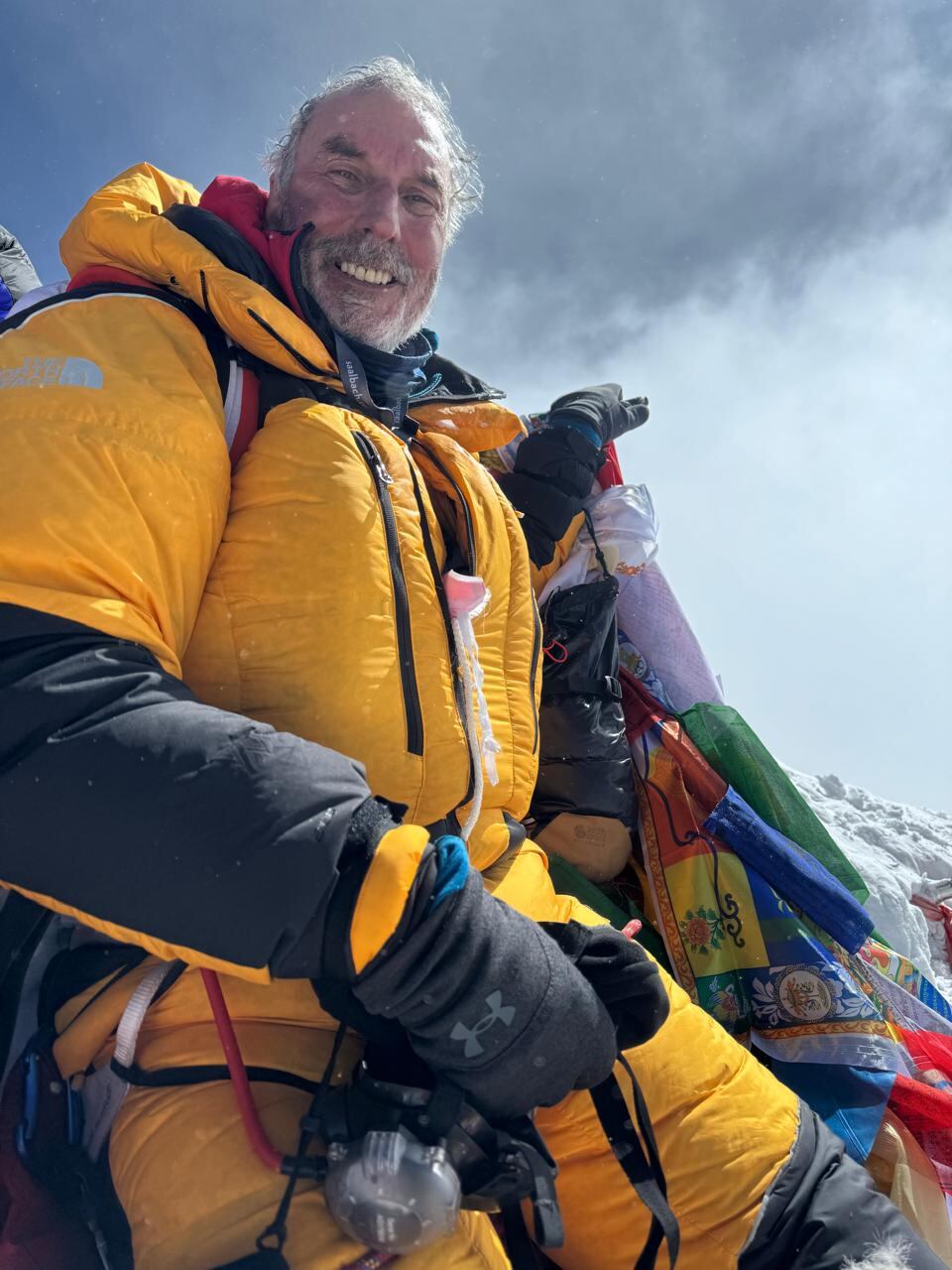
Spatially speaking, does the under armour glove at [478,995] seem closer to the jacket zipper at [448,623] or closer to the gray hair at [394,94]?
the jacket zipper at [448,623]

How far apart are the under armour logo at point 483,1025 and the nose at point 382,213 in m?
1.99

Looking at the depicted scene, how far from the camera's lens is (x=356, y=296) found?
2047 millimetres

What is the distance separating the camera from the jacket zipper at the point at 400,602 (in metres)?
1.45

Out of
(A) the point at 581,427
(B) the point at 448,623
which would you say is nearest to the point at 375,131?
(A) the point at 581,427

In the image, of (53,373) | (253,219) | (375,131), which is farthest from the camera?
(375,131)

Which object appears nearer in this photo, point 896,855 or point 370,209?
point 370,209

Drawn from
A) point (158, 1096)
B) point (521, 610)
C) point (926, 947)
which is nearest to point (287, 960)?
point (158, 1096)

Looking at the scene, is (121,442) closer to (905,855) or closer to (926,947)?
(926,947)

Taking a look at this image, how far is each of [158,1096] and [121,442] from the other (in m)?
1.05

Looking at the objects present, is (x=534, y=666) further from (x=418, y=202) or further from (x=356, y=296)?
(x=418, y=202)

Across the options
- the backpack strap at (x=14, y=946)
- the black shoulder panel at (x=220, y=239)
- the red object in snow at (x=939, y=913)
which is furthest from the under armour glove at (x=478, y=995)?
the red object in snow at (x=939, y=913)

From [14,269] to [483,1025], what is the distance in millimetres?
5062

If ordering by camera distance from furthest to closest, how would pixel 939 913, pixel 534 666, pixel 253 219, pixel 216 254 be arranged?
pixel 939 913 < pixel 534 666 < pixel 253 219 < pixel 216 254

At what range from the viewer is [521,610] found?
213cm
